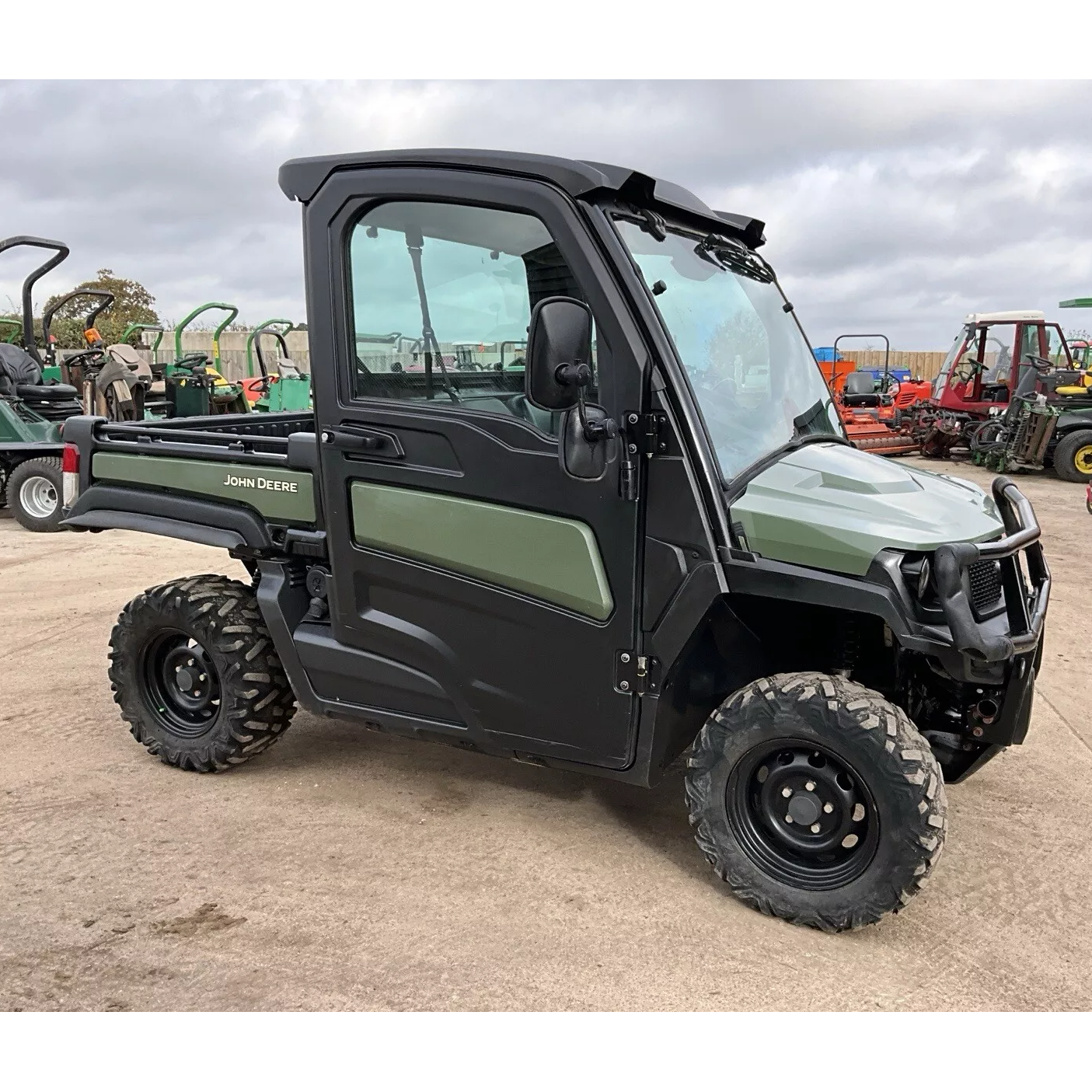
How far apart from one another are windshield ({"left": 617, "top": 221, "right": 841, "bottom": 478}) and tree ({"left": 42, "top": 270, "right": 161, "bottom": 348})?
19.1 meters

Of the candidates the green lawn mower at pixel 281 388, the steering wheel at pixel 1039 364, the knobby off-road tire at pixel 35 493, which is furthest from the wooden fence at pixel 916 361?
the knobby off-road tire at pixel 35 493

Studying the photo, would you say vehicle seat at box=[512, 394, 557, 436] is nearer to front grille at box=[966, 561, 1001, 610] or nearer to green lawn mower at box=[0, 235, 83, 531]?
front grille at box=[966, 561, 1001, 610]

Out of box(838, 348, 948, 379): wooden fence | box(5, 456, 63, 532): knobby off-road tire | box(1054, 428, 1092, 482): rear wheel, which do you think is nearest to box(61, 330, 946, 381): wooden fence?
box(838, 348, 948, 379): wooden fence

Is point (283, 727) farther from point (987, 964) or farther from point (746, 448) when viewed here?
point (987, 964)

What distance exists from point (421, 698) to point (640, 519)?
1.09m

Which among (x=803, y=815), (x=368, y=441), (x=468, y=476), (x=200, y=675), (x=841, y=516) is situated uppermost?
(x=368, y=441)

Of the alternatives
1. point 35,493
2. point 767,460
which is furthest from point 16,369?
point 767,460

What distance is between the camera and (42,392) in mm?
10695

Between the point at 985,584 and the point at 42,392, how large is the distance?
10.3 metres

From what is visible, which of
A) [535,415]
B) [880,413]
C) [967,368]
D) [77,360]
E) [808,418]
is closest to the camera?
[535,415]

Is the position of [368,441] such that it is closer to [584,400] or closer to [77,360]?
[584,400]

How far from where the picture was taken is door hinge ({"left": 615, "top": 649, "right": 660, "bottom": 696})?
3.08 metres

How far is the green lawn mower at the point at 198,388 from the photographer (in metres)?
13.8

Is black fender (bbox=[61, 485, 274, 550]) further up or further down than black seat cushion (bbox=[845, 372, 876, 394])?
further down
